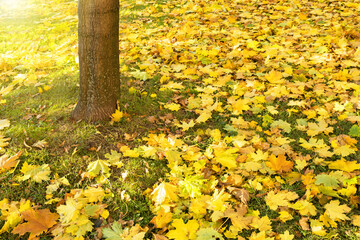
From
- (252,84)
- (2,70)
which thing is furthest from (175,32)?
(2,70)

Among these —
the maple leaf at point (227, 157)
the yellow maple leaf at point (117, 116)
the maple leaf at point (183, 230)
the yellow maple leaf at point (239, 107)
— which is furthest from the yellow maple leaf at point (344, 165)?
the yellow maple leaf at point (117, 116)

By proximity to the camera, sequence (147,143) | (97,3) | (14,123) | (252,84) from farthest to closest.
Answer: (252,84)
(14,123)
(147,143)
(97,3)

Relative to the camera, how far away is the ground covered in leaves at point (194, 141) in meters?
2.06

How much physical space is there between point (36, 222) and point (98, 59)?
1.60 metres

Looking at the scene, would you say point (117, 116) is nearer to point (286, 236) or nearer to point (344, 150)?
point (286, 236)

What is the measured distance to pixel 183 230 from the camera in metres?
1.94

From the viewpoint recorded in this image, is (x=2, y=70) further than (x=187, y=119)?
Yes

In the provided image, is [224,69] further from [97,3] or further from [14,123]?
[14,123]

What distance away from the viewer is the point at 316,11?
5.90 m

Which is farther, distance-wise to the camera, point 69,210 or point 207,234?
point 69,210

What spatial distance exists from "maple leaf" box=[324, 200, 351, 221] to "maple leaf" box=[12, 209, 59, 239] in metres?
2.05

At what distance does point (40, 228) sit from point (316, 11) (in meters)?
6.36

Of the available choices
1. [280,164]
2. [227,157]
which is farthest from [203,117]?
[280,164]

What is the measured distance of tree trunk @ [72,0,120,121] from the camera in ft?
8.70
